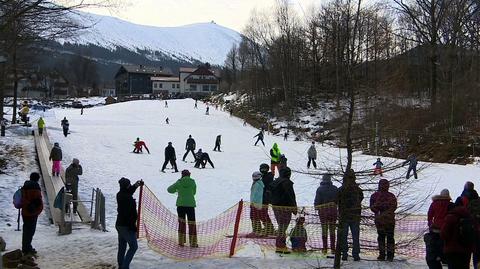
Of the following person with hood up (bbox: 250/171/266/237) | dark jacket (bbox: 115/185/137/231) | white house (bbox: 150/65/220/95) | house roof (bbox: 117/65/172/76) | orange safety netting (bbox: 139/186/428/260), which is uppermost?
house roof (bbox: 117/65/172/76)

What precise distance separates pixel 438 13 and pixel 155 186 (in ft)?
123

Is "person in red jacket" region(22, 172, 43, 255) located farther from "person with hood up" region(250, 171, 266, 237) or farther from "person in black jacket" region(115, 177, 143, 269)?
"person with hood up" region(250, 171, 266, 237)

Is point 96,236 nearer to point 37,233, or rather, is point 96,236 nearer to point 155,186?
point 37,233

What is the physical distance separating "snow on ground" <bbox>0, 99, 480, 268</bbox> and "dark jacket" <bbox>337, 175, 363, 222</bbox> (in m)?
0.91

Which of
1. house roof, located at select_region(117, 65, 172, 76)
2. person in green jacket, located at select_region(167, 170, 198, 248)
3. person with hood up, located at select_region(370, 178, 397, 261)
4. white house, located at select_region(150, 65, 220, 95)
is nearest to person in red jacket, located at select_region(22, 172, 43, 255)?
person in green jacket, located at select_region(167, 170, 198, 248)

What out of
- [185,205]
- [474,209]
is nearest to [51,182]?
[185,205]

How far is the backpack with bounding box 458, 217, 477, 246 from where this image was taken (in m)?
7.29

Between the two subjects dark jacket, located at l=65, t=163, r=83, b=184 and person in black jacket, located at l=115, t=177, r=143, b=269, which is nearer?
person in black jacket, located at l=115, t=177, r=143, b=269

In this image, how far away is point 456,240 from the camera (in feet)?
24.2

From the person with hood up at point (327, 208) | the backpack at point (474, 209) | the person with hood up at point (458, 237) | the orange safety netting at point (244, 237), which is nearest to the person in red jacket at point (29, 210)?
the orange safety netting at point (244, 237)

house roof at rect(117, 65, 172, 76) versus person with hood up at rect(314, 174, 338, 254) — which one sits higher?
house roof at rect(117, 65, 172, 76)

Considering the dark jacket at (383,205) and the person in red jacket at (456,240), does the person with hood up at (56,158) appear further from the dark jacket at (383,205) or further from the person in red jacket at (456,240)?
Answer: the person in red jacket at (456,240)

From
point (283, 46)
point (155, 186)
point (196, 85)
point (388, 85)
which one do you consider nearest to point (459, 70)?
point (283, 46)

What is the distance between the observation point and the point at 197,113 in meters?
72.4
